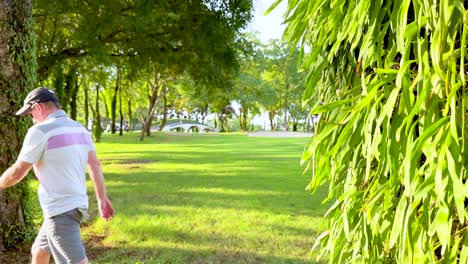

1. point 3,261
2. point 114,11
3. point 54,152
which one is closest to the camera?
point 54,152

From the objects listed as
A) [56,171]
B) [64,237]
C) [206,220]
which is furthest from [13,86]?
[206,220]

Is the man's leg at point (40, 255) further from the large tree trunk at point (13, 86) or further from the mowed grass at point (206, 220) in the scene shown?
the large tree trunk at point (13, 86)

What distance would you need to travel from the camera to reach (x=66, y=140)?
349cm

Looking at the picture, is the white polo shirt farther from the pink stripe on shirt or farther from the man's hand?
the man's hand

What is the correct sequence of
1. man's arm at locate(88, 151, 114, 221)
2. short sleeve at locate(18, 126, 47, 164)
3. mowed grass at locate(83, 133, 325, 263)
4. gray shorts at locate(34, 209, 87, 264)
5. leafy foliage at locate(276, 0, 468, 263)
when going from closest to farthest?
leafy foliage at locate(276, 0, 468, 263), short sleeve at locate(18, 126, 47, 164), gray shorts at locate(34, 209, 87, 264), man's arm at locate(88, 151, 114, 221), mowed grass at locate(83, 133, 325, 263)

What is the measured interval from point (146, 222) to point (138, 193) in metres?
3.19

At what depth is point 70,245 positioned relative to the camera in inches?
137

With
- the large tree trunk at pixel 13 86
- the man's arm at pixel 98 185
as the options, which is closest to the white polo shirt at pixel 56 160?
the man's arm at pixel 98 185

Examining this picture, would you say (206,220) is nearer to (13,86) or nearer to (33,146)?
(13,86)

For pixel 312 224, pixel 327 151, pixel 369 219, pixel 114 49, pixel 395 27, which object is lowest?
pixel 312 224

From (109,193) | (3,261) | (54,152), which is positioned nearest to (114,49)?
(109,193)

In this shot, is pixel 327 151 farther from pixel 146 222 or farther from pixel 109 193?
pixel 109 193

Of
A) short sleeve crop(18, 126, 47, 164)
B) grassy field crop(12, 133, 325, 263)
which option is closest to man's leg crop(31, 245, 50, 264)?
short sleeve crop(18, 126, 47, 164)

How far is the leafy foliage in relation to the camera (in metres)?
1.26
